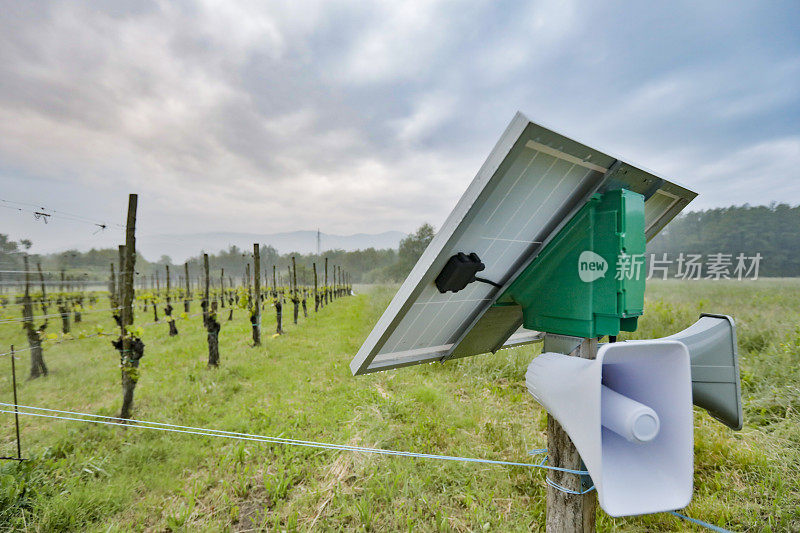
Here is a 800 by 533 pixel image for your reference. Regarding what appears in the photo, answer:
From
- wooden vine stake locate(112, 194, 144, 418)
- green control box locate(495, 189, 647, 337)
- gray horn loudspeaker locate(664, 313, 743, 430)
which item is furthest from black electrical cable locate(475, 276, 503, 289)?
wooden vine stake locate(112, 194, 144, 418)

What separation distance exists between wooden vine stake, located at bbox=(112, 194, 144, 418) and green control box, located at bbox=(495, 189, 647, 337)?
575cm

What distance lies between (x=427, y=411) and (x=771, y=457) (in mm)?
3744

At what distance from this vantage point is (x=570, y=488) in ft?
4.62

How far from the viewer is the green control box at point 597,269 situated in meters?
1.18

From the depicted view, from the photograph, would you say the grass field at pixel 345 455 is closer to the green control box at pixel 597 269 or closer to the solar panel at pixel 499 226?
the solar panel at pixel 499 226

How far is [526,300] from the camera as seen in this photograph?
152 cm

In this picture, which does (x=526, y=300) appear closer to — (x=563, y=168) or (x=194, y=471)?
(x=563, y=168)

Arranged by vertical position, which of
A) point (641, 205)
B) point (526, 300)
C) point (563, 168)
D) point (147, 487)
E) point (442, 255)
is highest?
point (563, 168)

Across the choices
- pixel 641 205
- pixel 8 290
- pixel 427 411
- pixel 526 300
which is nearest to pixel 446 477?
pixel 427 411

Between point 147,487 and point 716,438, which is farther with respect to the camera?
point 716,438

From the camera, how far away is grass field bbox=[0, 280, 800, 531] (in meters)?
2.88

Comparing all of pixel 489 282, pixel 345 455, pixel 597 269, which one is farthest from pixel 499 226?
pixel 345 455

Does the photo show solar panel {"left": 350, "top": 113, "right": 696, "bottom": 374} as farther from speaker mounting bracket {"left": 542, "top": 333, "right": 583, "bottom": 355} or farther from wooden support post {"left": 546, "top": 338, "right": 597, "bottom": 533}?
wooden support post {"left": 546, "top": 338, "right": 597, "bottom": 533}

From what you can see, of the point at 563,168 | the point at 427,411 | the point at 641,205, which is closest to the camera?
the point at 563,168
